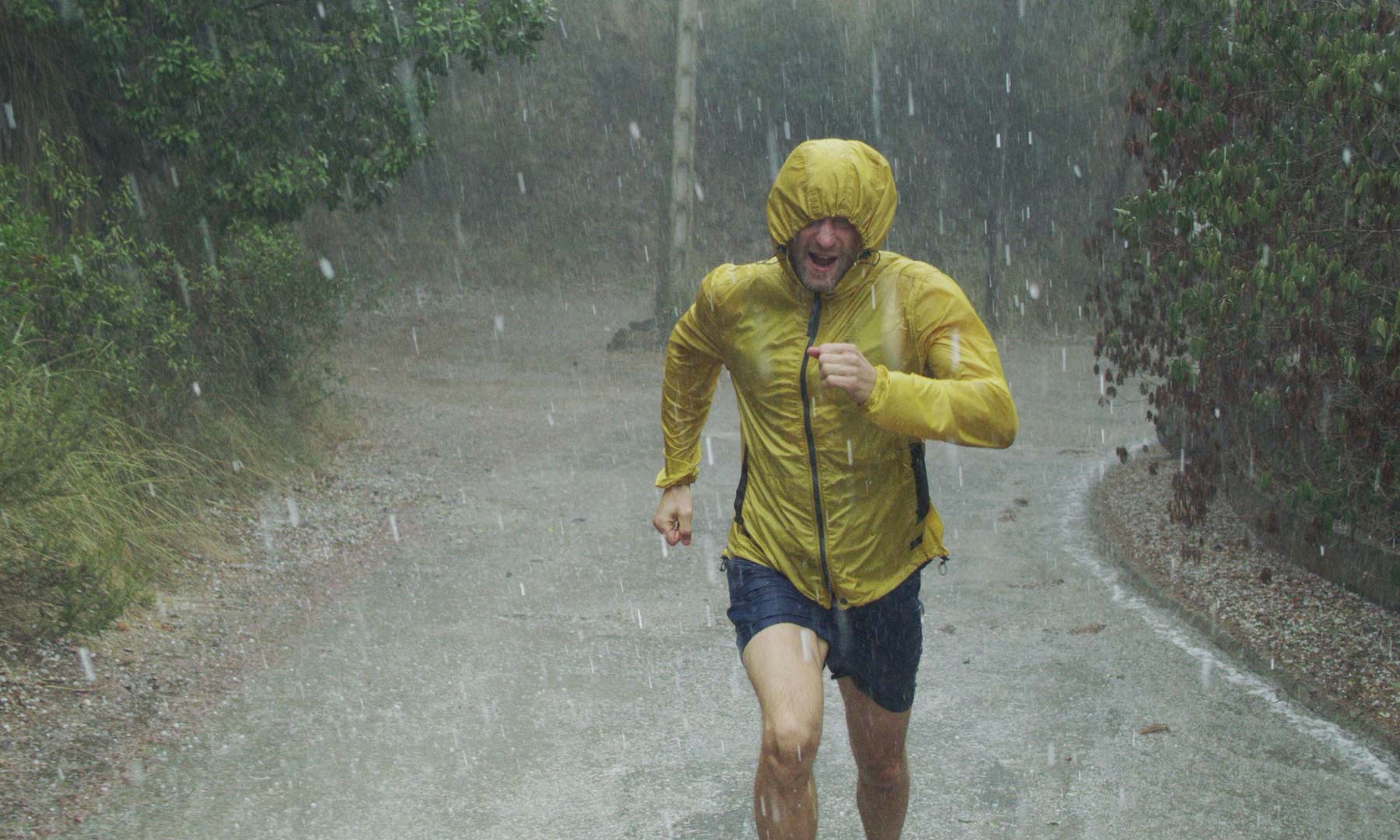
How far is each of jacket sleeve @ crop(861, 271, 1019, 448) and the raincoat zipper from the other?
224 mm

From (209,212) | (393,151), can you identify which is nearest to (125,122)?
(209,212)

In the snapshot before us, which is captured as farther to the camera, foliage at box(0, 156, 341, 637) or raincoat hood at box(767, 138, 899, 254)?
foliage at box(0, 156, 341, 637)

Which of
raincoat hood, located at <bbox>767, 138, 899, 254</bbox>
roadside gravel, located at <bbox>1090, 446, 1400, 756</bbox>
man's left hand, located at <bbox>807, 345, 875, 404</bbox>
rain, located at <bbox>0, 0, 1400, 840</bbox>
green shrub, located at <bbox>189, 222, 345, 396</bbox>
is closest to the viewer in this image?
man's left hand, located at <bbox>807, 345, 875, 404</bbox>

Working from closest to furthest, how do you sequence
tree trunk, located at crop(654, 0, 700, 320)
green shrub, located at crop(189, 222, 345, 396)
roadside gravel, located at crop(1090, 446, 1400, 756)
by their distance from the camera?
1. roadside gravel, located at crop(1090, 446, 1400, 756)
2. green shrub, located at crop(189, 222, 345, 396)
3. tree trunk, located at crop(654, 0, 700, 320)

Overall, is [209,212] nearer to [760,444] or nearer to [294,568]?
[294,568]

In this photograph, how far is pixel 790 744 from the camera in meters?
3.19

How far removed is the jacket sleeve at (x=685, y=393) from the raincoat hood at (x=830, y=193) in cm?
47

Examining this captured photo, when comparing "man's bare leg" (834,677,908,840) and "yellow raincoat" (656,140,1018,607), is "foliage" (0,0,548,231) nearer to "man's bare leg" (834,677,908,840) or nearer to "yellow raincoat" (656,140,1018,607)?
"yellow raincoat" (656,140,1018,607)

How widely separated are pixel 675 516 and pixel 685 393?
0.34m

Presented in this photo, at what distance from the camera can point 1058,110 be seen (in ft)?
87.8

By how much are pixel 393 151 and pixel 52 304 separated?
389cm

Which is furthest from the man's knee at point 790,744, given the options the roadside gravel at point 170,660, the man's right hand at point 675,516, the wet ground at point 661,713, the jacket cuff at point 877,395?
the roadside gravel at point 170,660

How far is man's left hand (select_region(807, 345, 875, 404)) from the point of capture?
315cm

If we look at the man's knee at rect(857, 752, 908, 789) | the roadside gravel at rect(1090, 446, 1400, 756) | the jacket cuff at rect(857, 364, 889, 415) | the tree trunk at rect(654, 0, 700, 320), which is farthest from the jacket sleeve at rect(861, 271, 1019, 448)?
the tree trunk at rect(654, 0, 700, 320)
